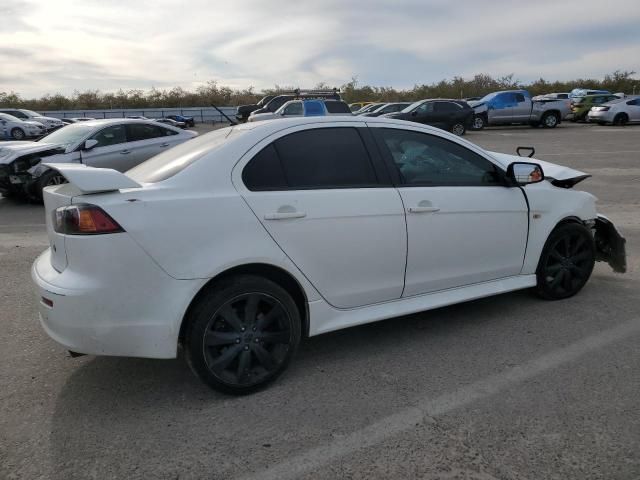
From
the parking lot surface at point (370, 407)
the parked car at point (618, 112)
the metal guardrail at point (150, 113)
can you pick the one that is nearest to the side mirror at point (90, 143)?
the parking lot surface at point (370, 407)

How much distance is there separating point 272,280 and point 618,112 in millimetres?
31725

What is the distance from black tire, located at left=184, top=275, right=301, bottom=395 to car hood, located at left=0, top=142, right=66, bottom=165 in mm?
8009

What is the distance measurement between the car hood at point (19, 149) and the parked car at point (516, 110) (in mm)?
23340

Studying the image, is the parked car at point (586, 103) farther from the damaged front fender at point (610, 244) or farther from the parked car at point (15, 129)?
the parked car at point (15, 129)

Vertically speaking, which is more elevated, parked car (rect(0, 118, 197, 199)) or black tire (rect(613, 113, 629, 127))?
black tire (rect(613, 113, 629, 127))

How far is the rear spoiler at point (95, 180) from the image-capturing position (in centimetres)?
278

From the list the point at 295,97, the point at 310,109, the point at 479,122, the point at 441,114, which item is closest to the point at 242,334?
the point at 310,109

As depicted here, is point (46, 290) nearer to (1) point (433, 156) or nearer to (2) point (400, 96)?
(1) point (433, 156)

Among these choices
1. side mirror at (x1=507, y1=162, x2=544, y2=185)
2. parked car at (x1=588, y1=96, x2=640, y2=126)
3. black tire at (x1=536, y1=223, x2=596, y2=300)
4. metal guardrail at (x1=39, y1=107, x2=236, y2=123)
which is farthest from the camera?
metal guardrail at (x1=39, y1=107, x2=236, y2=123)

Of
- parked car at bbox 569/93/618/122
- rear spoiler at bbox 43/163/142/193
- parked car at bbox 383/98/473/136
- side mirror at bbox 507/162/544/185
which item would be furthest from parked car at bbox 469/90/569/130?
rear spoiler at bbox 43/163/142/193

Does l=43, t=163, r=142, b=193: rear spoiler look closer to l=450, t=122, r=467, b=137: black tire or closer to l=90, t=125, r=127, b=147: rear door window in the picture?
l=90, t=125, r=127, b=147: rear door window

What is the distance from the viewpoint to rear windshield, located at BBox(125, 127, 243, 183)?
125 inches

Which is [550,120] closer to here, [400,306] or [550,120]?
[550,120]

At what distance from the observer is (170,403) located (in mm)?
3045
